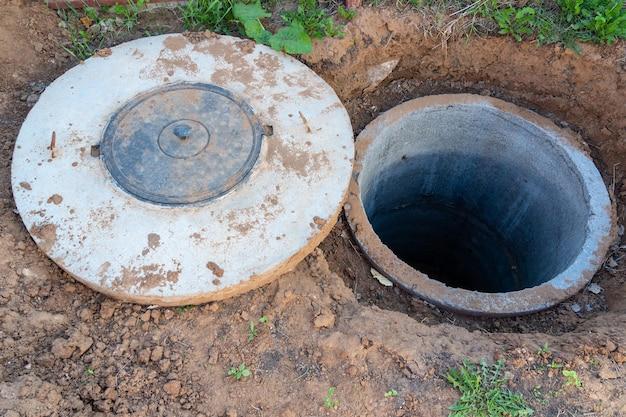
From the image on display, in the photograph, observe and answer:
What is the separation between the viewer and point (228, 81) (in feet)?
9.49

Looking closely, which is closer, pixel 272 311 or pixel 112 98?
pixel 272 311

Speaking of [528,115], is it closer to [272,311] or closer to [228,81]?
[228,81]

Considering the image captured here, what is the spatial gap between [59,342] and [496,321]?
2.22 metres

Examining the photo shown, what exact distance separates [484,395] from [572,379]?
0.41 meters

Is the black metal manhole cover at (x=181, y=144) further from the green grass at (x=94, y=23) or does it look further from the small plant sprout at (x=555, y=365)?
the small plant sprout at (x=555, y=365)

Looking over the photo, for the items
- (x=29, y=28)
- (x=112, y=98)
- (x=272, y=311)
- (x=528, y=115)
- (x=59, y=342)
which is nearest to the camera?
(x=59, y=342)

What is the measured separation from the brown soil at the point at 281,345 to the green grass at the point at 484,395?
0.05 m

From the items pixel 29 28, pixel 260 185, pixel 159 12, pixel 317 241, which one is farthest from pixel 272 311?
pixel 29 28

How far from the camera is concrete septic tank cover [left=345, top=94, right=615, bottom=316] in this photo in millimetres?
2938

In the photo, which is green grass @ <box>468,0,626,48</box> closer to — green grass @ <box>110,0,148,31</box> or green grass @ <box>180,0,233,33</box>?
green grass @ <box>180,0,233,33</box>

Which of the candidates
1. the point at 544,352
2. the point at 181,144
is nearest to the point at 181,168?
the point at 181,144

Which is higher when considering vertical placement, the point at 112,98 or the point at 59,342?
the point at 112,98

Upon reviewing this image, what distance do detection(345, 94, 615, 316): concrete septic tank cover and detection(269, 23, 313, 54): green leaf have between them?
2.24 feet

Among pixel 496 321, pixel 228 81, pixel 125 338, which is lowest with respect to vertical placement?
pixel 496 321
